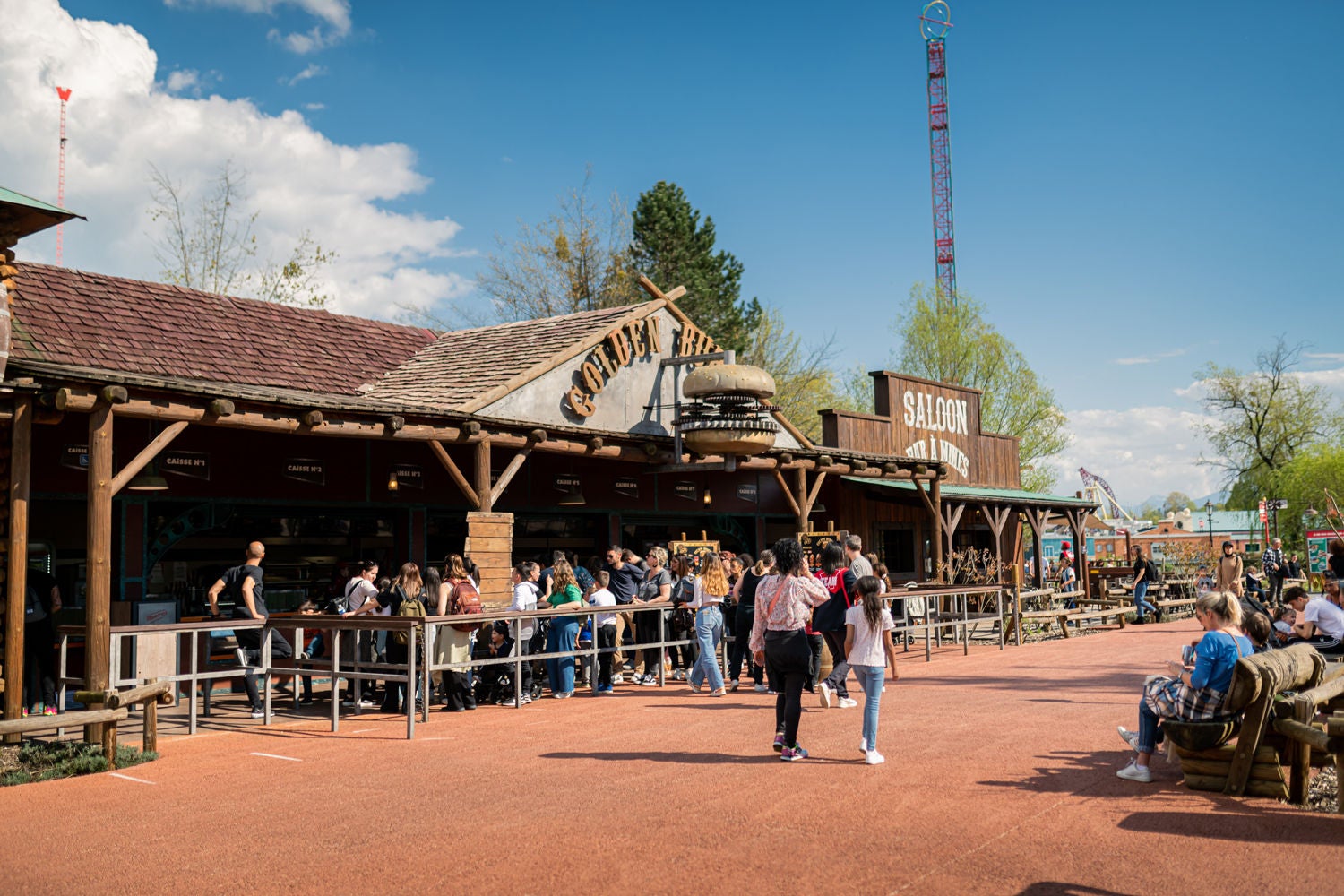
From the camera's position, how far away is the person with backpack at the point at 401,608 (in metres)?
10.7

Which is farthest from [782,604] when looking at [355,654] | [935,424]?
[935,424]

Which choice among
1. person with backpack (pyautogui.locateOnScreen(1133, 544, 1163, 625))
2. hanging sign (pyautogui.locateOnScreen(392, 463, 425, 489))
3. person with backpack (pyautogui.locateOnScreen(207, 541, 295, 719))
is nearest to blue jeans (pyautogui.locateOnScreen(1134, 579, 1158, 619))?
person with backpack (pyautogui.locateOnScreen(1133, 544, 1163, 625))

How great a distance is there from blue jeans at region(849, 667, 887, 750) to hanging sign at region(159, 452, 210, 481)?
860cm

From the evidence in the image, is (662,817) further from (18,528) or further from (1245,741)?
(18,528)

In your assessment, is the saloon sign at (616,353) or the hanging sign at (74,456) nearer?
the hanging sign at (74,456)

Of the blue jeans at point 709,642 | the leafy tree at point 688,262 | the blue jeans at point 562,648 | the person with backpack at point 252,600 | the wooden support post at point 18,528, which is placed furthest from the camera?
the leafy tree at point 688,262

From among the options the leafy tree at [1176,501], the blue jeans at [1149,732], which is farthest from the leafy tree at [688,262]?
the leafy tree at [1176,501]

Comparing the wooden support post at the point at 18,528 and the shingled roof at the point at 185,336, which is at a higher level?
the shingled roof at the point at 185,336

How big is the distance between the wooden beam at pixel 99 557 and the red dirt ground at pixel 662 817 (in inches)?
39.6

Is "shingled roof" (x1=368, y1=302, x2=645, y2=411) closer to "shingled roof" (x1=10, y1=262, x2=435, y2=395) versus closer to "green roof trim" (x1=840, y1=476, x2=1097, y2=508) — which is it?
"shingled roof" (x1=10, y1=262, x2=435, y2=395)

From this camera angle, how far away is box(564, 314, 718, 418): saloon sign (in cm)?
1691

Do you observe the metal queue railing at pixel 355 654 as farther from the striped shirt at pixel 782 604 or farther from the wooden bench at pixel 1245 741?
the wooden bench at pixel 1245 741

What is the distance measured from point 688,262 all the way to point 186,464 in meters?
28.8

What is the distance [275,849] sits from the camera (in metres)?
5.90
